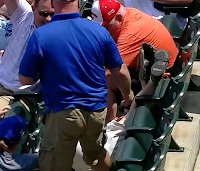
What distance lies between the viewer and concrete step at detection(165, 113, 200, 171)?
4.12m

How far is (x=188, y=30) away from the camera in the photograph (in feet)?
16.7

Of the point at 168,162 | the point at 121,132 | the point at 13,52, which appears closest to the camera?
the point at 168,162

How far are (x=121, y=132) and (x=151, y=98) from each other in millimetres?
348

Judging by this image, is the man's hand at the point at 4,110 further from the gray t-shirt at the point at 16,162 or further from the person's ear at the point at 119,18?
the person's ear at the point at 119,18

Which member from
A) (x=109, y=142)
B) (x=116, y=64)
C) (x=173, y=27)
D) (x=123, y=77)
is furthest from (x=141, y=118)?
(x=173, y=27)

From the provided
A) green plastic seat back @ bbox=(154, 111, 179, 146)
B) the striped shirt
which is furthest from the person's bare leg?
the striped shirt

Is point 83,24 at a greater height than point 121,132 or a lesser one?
greater

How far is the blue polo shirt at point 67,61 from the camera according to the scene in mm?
3564

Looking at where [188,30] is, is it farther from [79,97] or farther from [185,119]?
[79,97]

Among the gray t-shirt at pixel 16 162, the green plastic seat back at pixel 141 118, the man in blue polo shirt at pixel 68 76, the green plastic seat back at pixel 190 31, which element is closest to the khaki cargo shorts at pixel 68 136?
the man in blue polo shirt at pixel 68 76

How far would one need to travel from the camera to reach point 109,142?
4.46 meters

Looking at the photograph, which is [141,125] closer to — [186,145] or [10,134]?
[186,145]

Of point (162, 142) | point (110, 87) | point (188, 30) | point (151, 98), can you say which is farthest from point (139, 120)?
point (188, 30)

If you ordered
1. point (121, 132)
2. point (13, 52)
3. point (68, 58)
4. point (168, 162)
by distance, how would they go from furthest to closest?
point (13, 52) → point (121, 132) → point (168, 162) → point (68, 58)
